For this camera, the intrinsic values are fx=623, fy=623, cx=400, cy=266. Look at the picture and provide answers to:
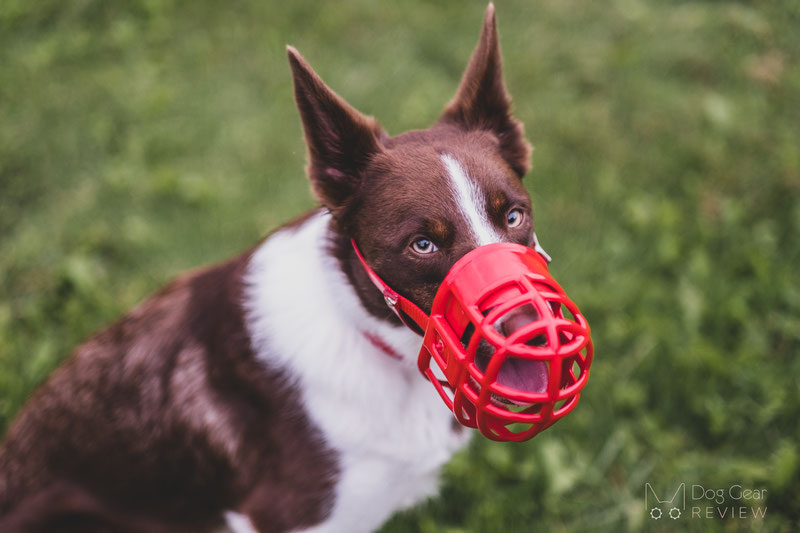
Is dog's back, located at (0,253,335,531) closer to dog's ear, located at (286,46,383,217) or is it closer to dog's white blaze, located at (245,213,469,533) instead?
dog's white blaze, located at (245,213,469,533)

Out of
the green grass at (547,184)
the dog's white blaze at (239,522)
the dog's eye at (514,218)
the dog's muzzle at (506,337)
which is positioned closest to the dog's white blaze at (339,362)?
the dog's white blaze at (239,522)

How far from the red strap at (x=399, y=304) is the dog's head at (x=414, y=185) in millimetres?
29

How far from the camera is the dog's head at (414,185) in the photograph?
2.17 m

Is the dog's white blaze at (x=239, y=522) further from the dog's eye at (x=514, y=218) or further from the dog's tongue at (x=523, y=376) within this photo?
the dog's eye at (x=514, y=218)

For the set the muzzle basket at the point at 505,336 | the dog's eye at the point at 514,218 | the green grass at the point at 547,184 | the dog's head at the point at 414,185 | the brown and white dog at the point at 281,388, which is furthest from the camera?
the green grass at the point at 547,184

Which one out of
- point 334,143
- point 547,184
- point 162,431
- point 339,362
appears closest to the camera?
point 334,143

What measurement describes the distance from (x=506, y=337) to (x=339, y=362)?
2.75 ft

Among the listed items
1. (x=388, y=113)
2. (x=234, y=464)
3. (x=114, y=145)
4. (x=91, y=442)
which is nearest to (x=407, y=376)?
(x=234, y=464)

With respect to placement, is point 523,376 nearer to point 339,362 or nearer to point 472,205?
point 472,205

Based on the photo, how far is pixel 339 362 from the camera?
8.15 ft

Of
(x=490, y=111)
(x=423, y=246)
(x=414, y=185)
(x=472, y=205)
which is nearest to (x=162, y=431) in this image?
(x=423, y=246)

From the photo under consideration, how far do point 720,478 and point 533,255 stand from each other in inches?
89.4

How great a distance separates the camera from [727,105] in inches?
210

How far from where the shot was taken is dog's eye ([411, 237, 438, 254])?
2.20 meters
